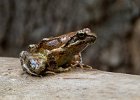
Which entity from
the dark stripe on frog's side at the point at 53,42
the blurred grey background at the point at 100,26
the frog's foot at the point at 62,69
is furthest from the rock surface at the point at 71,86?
the blurred grey background at the point at 100,26

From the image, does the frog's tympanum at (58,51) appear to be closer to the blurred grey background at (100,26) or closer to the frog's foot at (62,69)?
the frog's foot at (62,69)

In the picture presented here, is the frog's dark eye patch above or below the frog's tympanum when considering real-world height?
above

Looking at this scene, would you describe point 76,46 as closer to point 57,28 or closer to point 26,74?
point 26,74

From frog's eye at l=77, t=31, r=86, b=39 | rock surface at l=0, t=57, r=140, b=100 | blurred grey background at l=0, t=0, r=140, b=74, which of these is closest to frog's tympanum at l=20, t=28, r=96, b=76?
frog's eye at l=77, t=31, r=86, b=39

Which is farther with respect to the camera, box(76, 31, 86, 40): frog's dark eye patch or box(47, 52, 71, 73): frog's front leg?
box(76, 31, 86, 40): frog's dark eye patch

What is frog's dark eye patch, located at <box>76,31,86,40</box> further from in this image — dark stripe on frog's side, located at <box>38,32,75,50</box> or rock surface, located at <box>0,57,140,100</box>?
rock surface, located at <box>0,57,140,100</box>

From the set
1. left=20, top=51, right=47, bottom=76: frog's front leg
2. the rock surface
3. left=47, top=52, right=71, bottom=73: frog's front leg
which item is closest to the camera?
the rock surface

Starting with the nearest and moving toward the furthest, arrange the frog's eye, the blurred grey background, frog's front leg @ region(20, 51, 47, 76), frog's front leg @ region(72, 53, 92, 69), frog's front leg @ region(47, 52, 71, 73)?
frog's front leg @ region(20, 51, 47, 76) → frog's front leg @ region(47, 52, 71, 73) → the frog's eye → frog's front leg @ region(72, 53, 92, 69) → the blurred grey background
